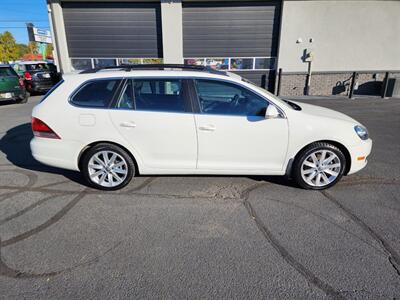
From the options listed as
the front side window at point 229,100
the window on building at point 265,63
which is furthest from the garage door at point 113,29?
the front side window at point 229,100

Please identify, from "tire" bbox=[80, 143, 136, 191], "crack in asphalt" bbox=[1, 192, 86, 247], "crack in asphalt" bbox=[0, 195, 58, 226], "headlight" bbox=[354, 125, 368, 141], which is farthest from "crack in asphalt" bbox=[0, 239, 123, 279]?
"headlight" bbox=[354, 125, 368, 141]

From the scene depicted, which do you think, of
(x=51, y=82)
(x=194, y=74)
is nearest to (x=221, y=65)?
(x=51, y=82)

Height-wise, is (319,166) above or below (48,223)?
above

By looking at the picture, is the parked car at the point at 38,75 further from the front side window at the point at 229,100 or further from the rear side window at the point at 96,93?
the front side window at the point at 229,100

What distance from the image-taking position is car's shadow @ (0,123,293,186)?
3760 millimetres

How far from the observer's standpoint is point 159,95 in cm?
330

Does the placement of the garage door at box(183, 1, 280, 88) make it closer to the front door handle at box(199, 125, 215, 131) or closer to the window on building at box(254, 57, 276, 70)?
the window on building at box(254, 57, 276, 70)

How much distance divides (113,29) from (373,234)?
1360 centimetres

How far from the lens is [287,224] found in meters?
2.73

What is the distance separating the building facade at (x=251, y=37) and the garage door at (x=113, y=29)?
4 cm

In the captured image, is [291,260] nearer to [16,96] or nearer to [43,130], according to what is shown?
[43,130]

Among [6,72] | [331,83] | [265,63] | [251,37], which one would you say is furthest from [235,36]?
[6,72]

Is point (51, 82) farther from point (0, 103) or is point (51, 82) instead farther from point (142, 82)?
point (142, 82)

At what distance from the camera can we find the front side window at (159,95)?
3230 mm
